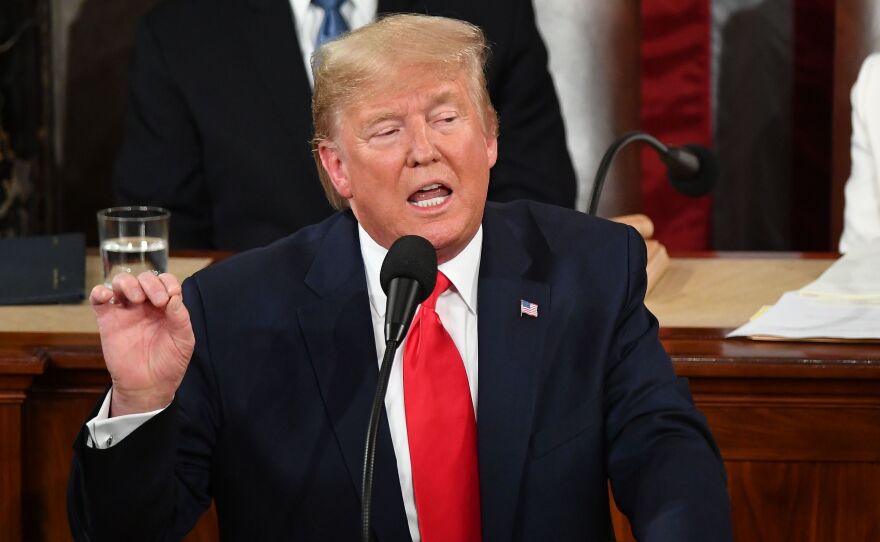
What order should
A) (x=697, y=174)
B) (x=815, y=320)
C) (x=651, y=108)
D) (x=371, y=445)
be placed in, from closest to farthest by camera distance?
(x=371, y=445) < (x=815, y=320) < (x=697, y=174) < (x=651, y=108)

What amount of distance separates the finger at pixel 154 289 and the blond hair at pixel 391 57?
0.38 m

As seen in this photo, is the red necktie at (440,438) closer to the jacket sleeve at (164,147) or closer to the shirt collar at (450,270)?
the shirt collar at (450,270)

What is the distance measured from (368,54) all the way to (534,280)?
0.36 m

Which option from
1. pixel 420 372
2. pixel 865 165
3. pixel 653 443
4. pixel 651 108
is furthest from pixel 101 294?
pixel 651 108

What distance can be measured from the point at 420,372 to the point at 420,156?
0.84 ft

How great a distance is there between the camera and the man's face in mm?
1696

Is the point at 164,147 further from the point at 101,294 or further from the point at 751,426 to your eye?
the point at 101,294

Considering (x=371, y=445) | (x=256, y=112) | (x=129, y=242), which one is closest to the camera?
(x=371, y=445)

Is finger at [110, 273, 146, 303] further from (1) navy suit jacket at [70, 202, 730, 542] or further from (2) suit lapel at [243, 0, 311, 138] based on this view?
(2) suit lapel at [243, 0, 311, 138]

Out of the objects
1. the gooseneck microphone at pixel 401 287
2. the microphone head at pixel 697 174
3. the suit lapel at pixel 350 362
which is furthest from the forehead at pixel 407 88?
the microphone head at pixel 697 174

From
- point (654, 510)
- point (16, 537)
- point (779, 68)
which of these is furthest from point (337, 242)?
point (779, 68)

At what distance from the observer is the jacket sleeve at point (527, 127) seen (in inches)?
122

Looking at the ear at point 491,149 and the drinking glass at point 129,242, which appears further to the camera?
the drinking glass at point 129,242

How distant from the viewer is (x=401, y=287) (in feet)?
4.58
